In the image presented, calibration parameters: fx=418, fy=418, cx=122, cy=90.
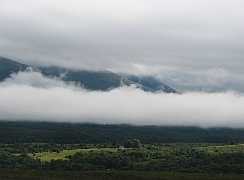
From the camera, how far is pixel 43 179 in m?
151

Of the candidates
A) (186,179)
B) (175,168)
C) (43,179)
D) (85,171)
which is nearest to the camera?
(43,179)

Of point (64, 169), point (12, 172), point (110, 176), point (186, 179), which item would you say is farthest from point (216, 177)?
point (12, 172)

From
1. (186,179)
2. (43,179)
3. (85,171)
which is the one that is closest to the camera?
(43,179)

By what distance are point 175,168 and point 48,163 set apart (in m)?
60.0

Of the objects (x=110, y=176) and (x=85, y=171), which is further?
(x=85, y=171)

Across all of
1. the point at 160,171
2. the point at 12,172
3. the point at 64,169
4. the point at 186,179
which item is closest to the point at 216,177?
the point at 186,179

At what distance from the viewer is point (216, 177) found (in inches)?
6614

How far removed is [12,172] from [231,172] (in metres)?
93.8

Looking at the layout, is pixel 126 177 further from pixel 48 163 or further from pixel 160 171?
pixel 48 163

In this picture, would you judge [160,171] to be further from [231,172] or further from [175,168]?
[231,172]

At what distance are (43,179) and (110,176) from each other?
2788 cm

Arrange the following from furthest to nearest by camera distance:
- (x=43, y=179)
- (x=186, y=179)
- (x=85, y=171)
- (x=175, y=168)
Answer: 1. (x=175, y=168)
2. (x=85, y=171)
3. (x=186, y=179)
4. (x=43, y=179)

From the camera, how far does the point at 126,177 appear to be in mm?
164375

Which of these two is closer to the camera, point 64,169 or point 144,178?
point 144,178
